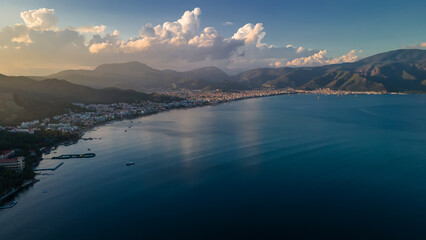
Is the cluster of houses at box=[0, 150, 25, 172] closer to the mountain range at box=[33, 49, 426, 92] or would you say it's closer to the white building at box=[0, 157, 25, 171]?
the white building at box=[0, 157, 25, 171]

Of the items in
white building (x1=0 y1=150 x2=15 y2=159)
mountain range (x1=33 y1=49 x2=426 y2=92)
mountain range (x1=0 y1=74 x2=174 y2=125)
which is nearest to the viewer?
white building (x1=0 y1=150 x2=15 y2=159)

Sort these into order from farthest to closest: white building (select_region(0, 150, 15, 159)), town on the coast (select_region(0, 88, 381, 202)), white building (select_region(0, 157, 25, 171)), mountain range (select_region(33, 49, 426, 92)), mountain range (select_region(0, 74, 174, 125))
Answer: mountain range (select_region(33, 49, 426, 92)), mountain range (select_region(0, 74, 174, 125)), white building (select_region(0, 150, 15, 159)), white building (select_region(0, 157, 25, 171)), town on the coast (select_region(0, 88, 381, 202))

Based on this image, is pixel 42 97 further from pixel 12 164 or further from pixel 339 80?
pixel 339 80

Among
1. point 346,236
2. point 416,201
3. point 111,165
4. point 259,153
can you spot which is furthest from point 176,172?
point 416,201

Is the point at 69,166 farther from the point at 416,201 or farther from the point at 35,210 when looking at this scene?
the point at 416,201

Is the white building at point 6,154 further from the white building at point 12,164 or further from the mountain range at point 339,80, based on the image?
the mountain range at point 339,80

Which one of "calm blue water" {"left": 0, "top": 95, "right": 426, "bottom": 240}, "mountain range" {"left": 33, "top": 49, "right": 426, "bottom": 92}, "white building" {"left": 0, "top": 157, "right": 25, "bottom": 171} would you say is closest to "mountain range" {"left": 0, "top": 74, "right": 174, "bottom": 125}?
"calm blue water" {"left": 0, "top": 95, "right": 426, "bottom": 240}

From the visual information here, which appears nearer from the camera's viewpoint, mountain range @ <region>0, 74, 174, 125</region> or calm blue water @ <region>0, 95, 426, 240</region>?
calm blue water @ <region>0, 95, 426, 240</region>

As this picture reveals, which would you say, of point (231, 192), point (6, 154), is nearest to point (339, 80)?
point (231, 192)
